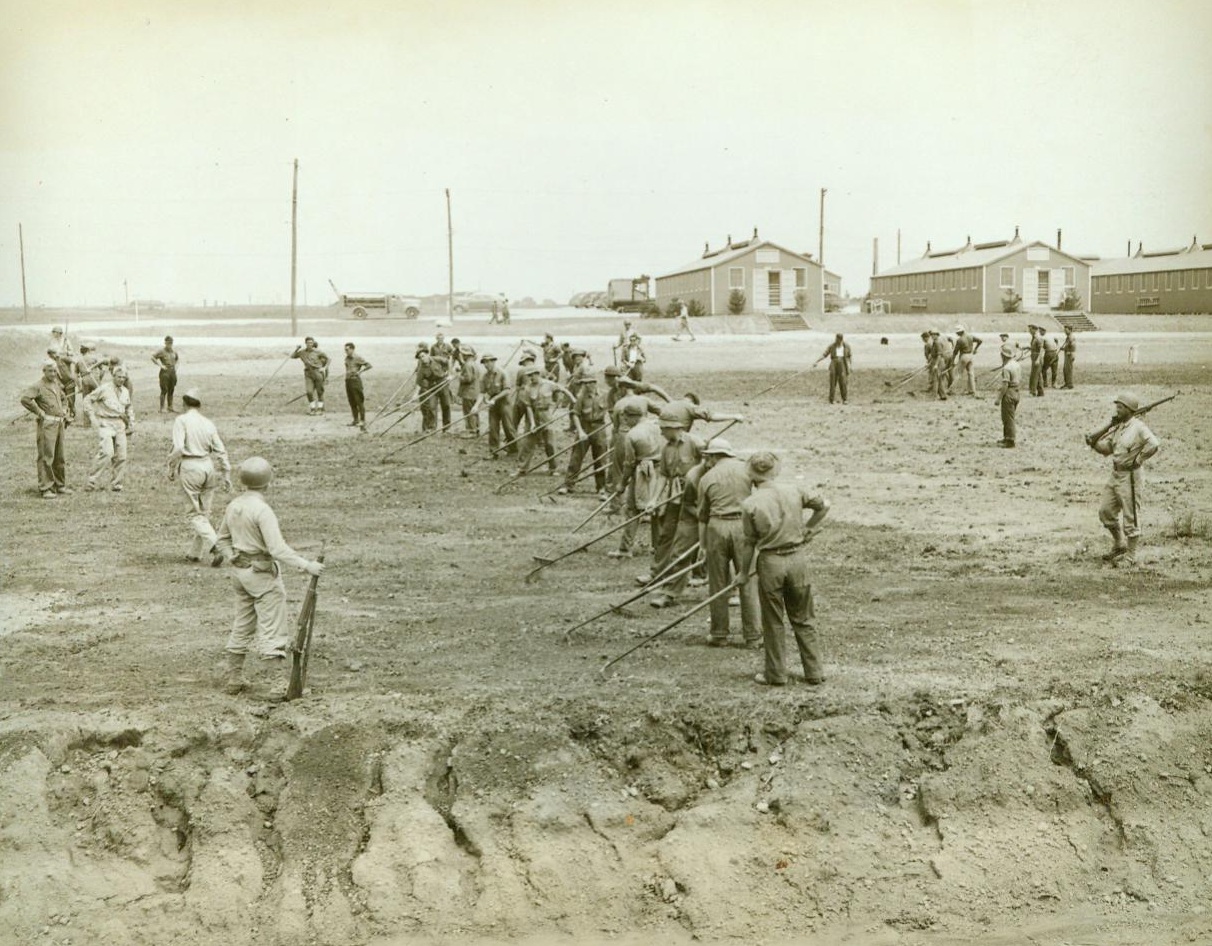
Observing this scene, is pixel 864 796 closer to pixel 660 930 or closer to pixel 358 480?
pixel 660 930

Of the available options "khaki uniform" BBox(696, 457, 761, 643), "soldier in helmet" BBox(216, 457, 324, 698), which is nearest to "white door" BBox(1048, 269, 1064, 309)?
"khaki uniform" BBox(696, 457, 761, 643)

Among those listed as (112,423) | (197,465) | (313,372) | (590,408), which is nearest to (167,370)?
(313,372)

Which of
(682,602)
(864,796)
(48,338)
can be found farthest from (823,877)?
(48,338)

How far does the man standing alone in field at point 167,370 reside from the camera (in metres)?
21.1

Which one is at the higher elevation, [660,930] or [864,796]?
[864,796]

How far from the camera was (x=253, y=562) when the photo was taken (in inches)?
348

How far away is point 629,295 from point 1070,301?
1762cm

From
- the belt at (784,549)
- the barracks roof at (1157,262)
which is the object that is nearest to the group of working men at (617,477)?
the belt at (784,549)

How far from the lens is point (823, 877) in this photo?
7.83 m

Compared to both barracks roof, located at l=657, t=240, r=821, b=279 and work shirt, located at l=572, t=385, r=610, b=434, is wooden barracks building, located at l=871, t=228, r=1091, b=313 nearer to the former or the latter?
barracks roof, located at l=657, t=240, r=821, b=279

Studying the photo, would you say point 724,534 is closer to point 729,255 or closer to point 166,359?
point 166,359

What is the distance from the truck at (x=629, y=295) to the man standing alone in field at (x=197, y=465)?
103ft

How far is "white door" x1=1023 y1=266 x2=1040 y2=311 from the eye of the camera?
39.6 meters

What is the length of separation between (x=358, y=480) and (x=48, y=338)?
23.6 ft
